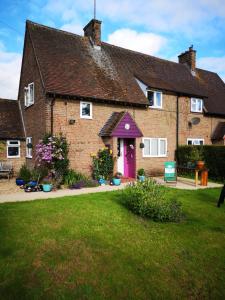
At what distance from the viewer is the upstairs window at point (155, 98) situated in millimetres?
18844

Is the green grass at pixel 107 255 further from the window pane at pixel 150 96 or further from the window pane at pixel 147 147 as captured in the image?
the window pane at pixel 150 96

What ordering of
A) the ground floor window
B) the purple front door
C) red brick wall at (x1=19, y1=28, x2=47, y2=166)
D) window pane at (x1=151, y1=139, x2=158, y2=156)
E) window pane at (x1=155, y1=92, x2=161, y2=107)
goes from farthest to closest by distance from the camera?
the ground floor window, window pane at (x1=155, y1=92, x2=161, y2=107), window pane at (x1=151, y1=139, x2=158, y2=156), the purple front door, red brick wall at (x1=19, y1=28, x2=47, y2=166)

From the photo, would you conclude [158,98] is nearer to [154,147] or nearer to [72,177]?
[154,147]

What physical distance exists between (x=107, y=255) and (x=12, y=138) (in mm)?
15137

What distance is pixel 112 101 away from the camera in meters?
16.5

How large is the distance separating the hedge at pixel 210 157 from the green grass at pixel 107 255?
8.71m

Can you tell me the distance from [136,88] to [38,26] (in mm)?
9124

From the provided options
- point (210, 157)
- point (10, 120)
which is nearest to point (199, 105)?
point (210, 157)

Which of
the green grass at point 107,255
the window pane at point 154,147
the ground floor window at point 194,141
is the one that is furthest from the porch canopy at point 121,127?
the green grass at point 107,255

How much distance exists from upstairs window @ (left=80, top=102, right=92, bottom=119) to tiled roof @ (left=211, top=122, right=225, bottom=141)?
13484 mm

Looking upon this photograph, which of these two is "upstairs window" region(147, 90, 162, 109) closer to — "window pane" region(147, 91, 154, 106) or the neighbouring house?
"window pane" region(147, 91, 154, 106)

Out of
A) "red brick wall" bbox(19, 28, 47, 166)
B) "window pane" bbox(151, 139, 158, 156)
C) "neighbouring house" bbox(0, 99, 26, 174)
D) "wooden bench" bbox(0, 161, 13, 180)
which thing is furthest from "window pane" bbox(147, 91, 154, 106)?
"wooden bench" bbox(0, 161, 13, 180)

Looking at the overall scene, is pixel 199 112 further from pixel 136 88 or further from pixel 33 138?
pixel 33 138

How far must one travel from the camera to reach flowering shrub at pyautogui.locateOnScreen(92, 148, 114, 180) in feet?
50.6
